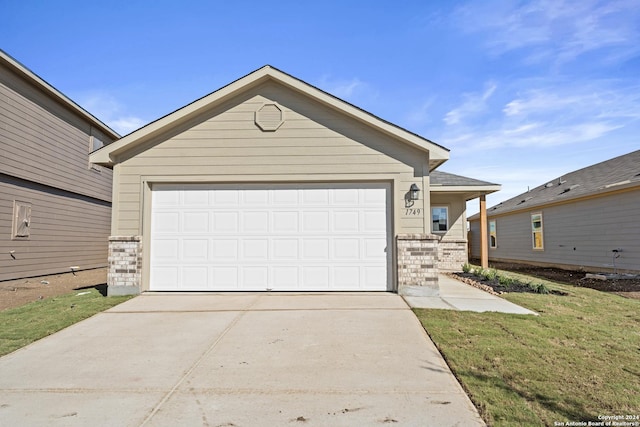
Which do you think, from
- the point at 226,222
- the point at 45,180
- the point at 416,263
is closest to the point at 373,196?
the point at 416,263

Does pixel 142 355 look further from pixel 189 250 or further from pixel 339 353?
pixel 189 250

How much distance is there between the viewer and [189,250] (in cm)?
793

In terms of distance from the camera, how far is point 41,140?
11.8m

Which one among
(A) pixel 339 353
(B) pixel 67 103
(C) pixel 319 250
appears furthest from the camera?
(B) pixel 67 103

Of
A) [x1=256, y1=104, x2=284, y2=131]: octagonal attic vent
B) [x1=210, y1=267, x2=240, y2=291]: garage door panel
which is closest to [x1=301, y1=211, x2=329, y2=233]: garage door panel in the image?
[x1=210, y1=267, x2=240, y2=291]: garage door panel

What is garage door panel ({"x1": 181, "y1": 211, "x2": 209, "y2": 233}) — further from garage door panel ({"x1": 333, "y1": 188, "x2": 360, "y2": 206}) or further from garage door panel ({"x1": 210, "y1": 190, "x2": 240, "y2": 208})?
garage door panel ({"x1": 333, "y1": 188, "x2": 360, "y2": 206})

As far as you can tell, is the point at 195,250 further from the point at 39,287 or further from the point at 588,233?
the point at 588,233

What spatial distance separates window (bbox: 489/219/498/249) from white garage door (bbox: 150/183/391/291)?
15459 millimetres

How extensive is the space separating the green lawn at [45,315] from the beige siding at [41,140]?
5.49 m

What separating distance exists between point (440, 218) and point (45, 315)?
12028 mm

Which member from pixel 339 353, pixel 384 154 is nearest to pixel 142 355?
pixel 339 353

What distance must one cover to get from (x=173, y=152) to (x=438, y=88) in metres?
8.78

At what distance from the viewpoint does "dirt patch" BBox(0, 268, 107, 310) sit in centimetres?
819

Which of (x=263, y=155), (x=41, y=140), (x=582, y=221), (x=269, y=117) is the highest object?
(x=41, y=140)
